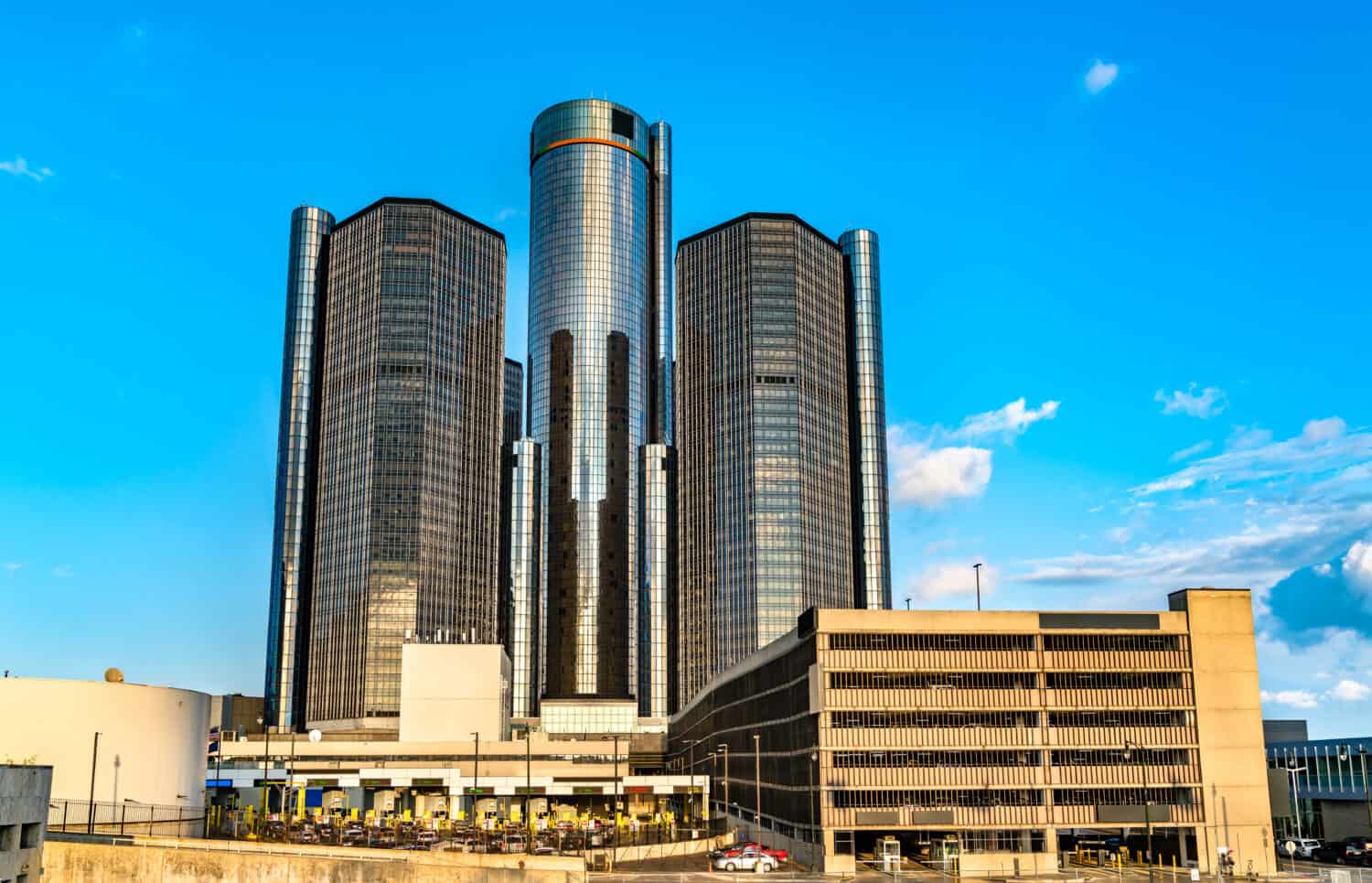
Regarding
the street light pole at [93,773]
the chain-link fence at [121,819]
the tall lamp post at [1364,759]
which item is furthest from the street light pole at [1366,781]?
the street light pole at [93,773]

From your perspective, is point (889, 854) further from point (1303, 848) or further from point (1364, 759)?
point (1364, 759)

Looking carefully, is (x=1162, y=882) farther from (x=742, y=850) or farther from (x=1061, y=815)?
(x=742, y=850)

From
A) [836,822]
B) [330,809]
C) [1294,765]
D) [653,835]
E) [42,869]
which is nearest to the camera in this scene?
[42,869]

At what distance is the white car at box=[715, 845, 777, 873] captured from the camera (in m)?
89.6

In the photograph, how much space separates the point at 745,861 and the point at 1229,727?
144 ft

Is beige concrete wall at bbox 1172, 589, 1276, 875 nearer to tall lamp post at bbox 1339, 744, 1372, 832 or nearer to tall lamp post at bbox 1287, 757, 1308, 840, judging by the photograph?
tall lamp post at bbox 1339, 744, 1372, 832

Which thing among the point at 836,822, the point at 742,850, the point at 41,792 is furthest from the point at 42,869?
the point at 836,822

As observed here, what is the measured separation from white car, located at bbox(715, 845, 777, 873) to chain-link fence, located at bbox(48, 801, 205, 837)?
40.1 m

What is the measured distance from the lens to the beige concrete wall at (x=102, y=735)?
279 ft

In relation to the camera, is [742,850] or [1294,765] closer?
[742,850]

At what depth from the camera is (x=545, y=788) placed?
155000 mm

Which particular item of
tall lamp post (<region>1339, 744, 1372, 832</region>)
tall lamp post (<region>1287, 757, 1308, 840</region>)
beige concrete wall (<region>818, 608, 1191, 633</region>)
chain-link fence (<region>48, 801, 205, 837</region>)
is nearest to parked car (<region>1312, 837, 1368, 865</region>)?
tall lamp post (<region>1339, 744, 1372, 832</region>)

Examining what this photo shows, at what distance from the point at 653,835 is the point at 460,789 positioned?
1549 inches

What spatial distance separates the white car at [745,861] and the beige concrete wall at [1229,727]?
123 ft
